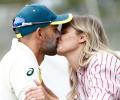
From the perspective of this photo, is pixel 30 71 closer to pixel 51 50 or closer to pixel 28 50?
pixel 28 50

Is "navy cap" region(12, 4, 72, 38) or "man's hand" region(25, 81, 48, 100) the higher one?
"navy cap" region(12, 4, 72, 38)

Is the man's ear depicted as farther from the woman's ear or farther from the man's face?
the woman's ear

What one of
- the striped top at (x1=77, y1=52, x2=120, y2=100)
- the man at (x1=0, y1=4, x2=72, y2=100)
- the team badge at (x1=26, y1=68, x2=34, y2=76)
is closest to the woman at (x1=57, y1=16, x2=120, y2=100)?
the striped top at (x1=77, y1=52, x2=120, y2=100)

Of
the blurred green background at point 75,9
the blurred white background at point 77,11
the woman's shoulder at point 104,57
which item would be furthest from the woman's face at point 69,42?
the blurred green background at point 75,9

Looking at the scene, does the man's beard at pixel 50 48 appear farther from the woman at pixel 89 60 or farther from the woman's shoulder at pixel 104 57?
the woman's shoulder at pixel 104 57

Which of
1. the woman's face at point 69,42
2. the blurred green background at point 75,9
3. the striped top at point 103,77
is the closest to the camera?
the striped top at point 103,77

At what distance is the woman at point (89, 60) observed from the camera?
15.0 ft

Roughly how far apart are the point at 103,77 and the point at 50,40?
82 centimetres

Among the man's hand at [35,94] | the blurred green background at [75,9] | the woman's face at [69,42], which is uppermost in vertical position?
the woman's face at [69,42]

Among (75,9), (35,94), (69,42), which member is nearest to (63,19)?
(69,42)

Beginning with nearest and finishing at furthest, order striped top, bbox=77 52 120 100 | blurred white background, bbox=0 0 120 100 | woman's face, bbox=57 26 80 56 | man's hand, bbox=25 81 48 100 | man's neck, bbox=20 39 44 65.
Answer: striped top, bbox=77 52 120 100 < man's hand, bbox=25 81 48 100 < woman's face, bbox=57 26 80 56 < man's neck, bbox=20 39 44 65 < blurred white background, bbox=0 0 120 100

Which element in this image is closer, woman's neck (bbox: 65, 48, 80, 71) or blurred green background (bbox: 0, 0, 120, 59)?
woman's neck (bbox: 65, 48, 80, 71)

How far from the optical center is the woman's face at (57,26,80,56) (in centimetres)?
487

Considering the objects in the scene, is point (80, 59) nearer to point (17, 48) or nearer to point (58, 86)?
point (17, 48)
